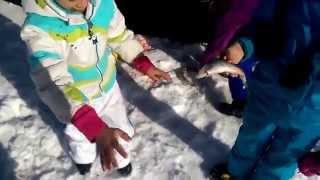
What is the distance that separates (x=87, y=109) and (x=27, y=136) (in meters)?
1.07

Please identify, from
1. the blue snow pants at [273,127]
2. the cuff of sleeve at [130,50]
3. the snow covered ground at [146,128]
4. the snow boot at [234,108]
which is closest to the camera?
the blue snow pants at [273,127]

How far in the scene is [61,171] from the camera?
10.1 feet

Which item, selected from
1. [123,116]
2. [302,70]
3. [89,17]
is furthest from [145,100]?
[302,70]

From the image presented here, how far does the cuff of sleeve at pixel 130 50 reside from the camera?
9.59 ft

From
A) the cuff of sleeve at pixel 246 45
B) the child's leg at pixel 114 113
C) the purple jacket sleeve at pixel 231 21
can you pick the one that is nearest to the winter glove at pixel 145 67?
the child's leg at pixel 114 113

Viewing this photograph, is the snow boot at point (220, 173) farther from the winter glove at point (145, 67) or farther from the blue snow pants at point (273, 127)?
the winter glove at point (145, 67)

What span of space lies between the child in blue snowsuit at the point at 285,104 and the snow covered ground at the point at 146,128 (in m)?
0.42

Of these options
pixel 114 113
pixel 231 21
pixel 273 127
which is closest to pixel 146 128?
pixel 114 113

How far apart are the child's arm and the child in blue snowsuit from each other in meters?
0.61

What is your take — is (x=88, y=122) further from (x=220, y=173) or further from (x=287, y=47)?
(x=220, y=173)

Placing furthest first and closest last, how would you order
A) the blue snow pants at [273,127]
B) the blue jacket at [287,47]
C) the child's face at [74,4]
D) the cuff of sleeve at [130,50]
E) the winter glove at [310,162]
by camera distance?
the cuff of sleeve at [130,50]
the winter glove at [310,162]
the child's face at [74,4]
the blue snow pants at [273,127]
the blue jacket at [287,47]

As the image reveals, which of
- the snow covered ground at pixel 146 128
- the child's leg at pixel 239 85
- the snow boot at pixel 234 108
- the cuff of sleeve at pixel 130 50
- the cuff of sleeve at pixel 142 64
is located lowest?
the snow covered ground at pixel 146 128

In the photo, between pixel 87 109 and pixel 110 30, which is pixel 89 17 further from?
pixel 87 109

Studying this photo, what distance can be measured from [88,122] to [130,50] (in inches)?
29.3
